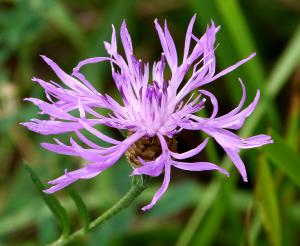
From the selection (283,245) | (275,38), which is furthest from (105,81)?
(283,245)

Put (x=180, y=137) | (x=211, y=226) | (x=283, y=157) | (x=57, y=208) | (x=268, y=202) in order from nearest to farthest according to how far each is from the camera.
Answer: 1. (x=57, y=208)
2. (x=283, y=157)
3. (x=268, y=202)
4. (x=211, y=226)
5. (x=180, y=137)

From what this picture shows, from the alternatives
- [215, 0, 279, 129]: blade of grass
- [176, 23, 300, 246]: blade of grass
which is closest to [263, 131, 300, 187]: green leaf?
[176, 23, 300, 246]: blade of grass

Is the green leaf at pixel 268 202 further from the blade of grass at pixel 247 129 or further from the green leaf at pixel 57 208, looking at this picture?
the green leaf at pixel 57 208

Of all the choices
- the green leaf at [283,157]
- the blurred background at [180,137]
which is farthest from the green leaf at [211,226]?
the green leaf at [283,157]

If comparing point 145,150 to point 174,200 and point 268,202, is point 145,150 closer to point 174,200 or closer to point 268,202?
point 268,202

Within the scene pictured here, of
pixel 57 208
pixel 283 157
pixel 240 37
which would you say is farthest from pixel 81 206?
pixel 240 37

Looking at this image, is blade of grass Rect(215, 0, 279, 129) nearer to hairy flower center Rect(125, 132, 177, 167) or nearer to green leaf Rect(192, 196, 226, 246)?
green leaf Rect(192, 196, 226, 246)
